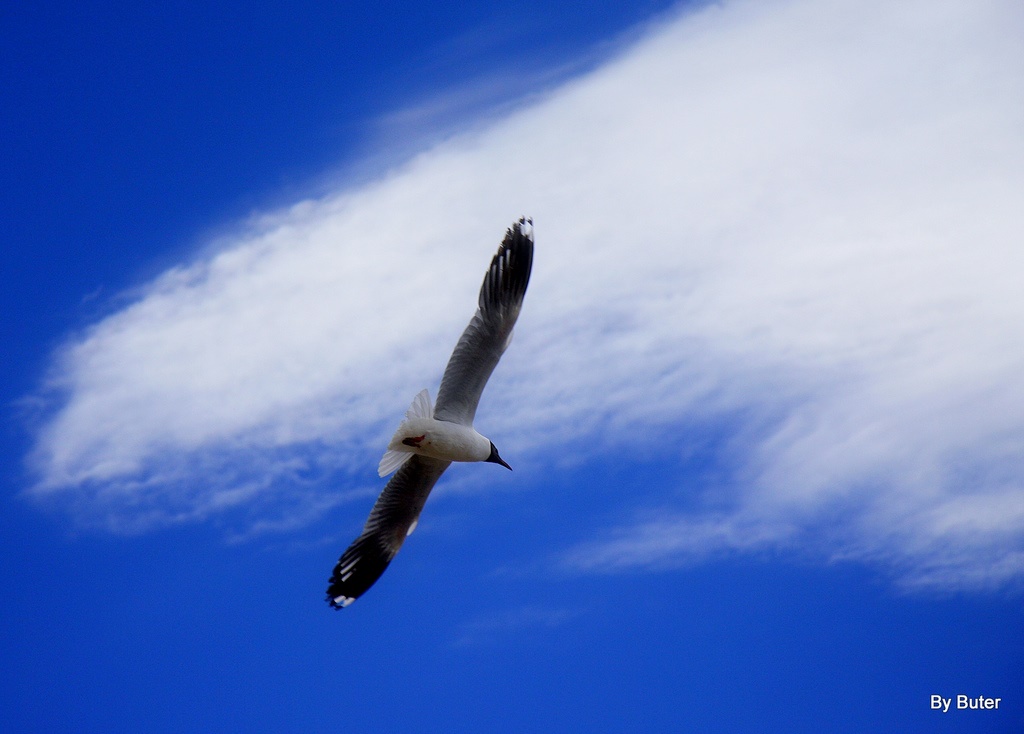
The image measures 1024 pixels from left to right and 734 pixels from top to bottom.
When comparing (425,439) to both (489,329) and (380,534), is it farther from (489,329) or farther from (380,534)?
(380,534)

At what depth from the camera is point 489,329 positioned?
888 centimetres

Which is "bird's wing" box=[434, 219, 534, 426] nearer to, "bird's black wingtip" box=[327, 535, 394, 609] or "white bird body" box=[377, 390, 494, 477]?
"white bird body" box=[377, 390, 494, 477]

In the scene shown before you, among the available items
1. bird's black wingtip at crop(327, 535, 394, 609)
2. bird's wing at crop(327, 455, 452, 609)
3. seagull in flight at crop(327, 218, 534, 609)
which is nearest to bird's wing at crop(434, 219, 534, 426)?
seagull in flight at crop(327, 218, 534, 609)

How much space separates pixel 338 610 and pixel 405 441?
6.12 ft

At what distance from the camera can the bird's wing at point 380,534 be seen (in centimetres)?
966

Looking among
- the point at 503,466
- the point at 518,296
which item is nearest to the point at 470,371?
the point at 518,296

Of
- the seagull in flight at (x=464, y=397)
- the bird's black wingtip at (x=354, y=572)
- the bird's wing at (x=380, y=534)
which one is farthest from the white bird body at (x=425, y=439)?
the bird's black wingtip at (x=354, y=572)

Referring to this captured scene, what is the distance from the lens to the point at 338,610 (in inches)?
378

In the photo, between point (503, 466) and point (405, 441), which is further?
point (503, 466)

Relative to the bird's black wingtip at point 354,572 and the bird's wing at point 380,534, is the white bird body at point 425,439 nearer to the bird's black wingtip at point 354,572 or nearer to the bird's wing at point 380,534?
the bird's wing at point 380,534

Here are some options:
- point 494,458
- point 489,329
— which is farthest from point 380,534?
point 489,329

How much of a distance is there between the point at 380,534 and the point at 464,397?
5.41 feet

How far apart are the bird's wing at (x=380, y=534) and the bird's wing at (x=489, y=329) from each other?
80cm

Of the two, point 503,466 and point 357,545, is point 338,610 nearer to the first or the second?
point 357,545
